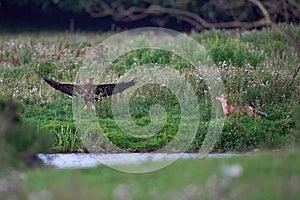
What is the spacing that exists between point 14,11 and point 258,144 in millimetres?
31585

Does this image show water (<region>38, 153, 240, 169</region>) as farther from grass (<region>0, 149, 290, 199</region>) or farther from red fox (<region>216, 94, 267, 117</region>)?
grass (<region>0, 149, 290, 199</region>)

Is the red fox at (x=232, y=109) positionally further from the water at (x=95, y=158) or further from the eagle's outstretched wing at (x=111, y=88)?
the eagle's outstretched wing at (x=111, y=88)

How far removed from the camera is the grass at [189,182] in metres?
5.73

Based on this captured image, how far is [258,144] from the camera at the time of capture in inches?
449

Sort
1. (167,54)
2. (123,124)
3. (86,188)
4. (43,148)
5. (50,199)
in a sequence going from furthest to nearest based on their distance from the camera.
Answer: (167,54) → (123,124) → (43,148) → (86,188) → (50,199)

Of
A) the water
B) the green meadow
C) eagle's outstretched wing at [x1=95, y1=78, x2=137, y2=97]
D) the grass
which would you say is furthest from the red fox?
the grass

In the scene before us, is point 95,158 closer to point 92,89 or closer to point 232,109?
point 92,89

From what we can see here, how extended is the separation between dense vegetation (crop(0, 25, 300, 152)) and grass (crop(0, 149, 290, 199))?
2521 millimetres

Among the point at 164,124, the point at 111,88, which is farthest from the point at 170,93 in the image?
the point at 111,88

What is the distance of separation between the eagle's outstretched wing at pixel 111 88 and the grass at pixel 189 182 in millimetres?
5062

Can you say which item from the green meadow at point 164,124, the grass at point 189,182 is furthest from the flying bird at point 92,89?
the grass at point 189,182

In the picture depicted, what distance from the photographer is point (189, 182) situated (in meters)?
6.26

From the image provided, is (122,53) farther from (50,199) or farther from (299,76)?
(50,199)

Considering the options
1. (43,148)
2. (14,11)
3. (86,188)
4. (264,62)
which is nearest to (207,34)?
(264,62)
